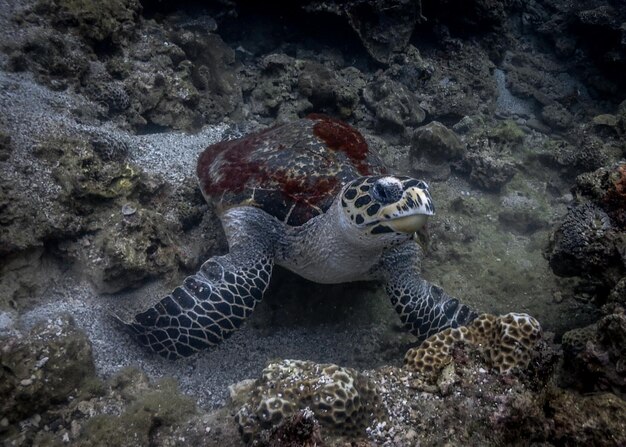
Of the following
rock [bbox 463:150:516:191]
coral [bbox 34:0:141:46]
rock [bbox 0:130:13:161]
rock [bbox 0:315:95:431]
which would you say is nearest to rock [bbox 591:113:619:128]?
rock [bbox 463:150:516:191]

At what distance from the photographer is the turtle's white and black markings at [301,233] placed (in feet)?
9.43

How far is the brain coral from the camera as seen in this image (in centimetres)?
203

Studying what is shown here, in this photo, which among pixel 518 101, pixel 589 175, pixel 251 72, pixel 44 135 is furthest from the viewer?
pixel 518 101

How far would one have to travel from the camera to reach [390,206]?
2709 mm

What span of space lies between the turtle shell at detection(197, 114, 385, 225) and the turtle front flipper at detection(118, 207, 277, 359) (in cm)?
50

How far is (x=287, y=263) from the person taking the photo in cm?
358

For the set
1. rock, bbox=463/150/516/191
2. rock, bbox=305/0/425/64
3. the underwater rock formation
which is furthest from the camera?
rock, bbox=305/0/425/64

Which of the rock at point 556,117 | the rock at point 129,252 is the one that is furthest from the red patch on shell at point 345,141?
the rock at point 556,117

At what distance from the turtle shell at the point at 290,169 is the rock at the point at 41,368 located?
155cm

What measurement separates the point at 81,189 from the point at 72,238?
401 mm

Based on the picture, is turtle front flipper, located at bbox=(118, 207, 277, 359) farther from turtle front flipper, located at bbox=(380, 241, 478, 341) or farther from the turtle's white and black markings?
turtle front flipper, located at bbox=(380, 241, 478, 341)

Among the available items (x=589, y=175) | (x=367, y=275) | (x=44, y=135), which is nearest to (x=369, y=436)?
(x=367, y=275)

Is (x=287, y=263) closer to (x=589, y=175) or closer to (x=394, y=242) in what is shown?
(x=394, y=242)

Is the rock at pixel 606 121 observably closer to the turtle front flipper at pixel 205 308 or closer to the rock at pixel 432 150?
the rock at pixel 432 150
